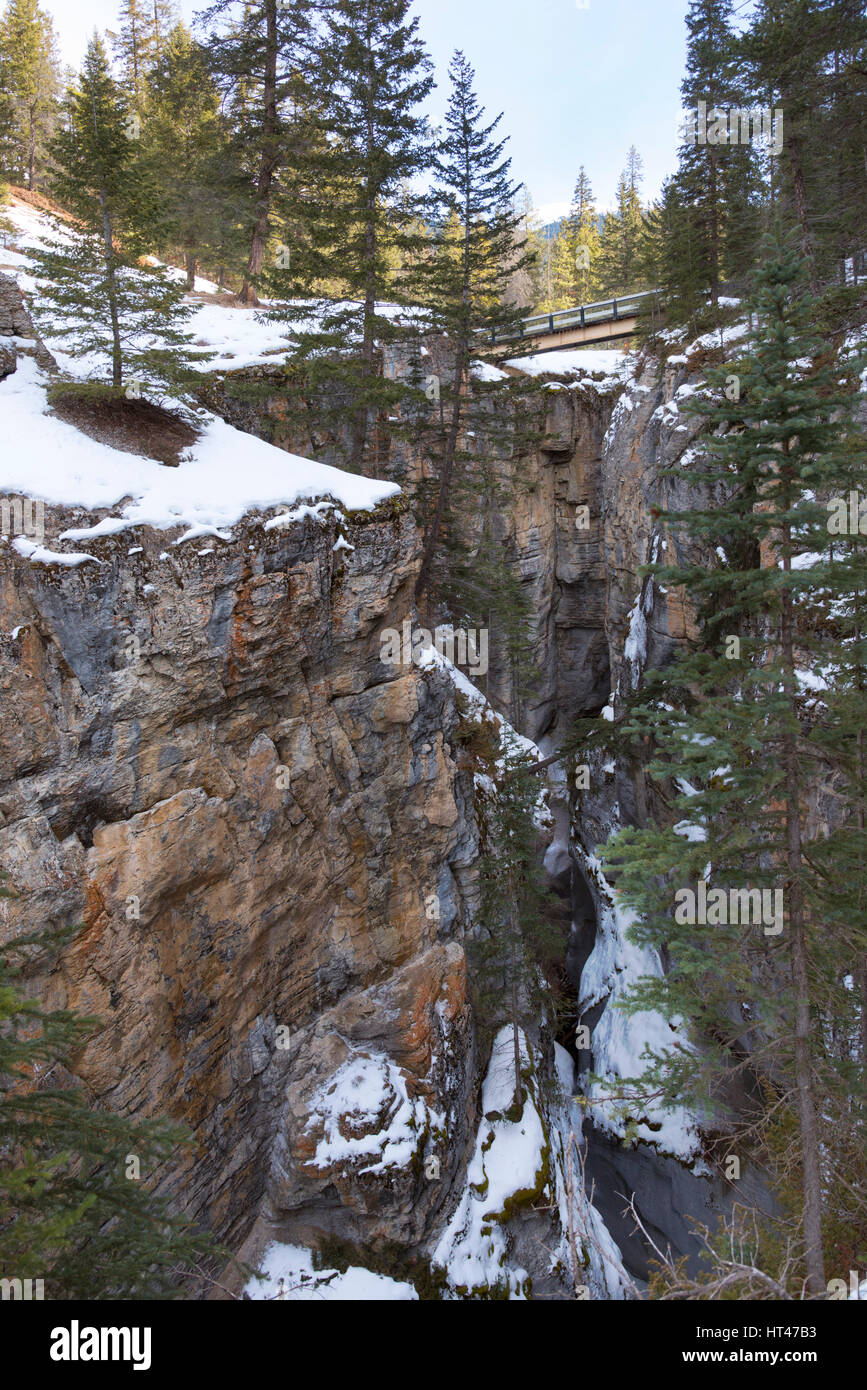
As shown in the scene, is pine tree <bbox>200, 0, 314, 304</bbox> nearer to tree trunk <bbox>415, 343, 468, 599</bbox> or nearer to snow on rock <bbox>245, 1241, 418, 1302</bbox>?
tree trunk <bbox>415, 343, 468, 599</bbox>

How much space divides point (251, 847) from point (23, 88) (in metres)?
33.0

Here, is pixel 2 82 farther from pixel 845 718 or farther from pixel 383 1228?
pixel 383 1228

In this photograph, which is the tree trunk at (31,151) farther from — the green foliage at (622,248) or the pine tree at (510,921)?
the pine tree at (510,921)

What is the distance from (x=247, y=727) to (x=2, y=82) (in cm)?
2961

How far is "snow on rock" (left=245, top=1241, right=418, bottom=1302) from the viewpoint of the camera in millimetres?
10617

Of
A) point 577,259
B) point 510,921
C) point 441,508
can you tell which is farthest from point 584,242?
point 510,921

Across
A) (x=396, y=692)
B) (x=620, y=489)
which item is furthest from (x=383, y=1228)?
(x=620, y=489)

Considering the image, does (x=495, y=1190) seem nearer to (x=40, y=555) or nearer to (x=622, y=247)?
(x=40, y=555)

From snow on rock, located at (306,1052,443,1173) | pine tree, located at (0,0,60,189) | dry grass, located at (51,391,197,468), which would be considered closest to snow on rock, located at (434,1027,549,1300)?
snow on rock, located at (306,1052,443,1173)

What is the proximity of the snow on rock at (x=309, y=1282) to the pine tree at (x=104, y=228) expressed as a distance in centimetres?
1531

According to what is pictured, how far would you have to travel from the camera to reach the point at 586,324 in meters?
25.7

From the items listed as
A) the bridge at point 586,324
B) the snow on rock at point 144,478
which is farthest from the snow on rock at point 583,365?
the snow on rock at point 144,478

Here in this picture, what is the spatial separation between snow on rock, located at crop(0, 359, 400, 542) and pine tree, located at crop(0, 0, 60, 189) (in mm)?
18903

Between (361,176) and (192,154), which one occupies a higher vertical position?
(192,154)
